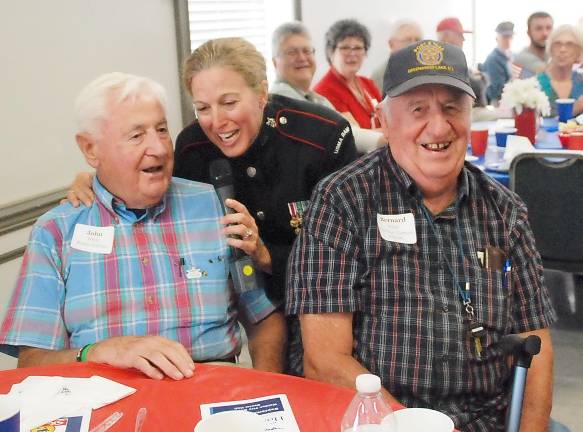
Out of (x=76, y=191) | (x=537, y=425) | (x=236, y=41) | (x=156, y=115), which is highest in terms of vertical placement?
(x=236, y=41)

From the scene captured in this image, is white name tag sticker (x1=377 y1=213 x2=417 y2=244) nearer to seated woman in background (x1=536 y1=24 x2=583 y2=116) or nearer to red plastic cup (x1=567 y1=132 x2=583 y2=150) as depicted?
red plastic cup (x1=567 y1=132 x2=583 y2=150)

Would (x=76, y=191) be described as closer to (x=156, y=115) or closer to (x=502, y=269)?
(x=156, y=115)

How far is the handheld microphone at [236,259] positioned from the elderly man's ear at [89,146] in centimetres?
36

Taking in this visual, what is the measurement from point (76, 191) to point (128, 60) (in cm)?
191

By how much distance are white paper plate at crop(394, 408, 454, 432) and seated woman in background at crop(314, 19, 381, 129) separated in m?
3.64

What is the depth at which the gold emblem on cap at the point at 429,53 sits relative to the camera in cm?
194

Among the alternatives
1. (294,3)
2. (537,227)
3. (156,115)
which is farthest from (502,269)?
(294,3)

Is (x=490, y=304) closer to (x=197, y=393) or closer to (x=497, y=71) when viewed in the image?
(x=197, y=393)

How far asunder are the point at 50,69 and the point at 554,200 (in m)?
2.43

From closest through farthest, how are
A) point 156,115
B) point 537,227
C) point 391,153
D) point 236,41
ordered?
point 391,153
point 156,115
point 236,41
point 537,227

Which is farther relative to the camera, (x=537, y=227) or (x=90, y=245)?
(x=537, y=227)

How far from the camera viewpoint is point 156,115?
84.3 inches

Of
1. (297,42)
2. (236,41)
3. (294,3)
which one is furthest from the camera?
(294,3)

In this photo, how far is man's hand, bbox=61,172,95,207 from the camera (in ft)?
6.89
